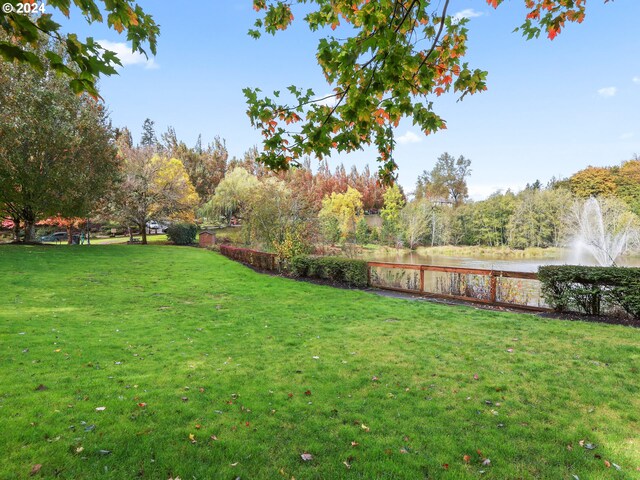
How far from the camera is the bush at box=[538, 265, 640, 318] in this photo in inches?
285

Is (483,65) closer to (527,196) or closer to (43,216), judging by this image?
(43,216)

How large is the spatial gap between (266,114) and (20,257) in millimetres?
15586

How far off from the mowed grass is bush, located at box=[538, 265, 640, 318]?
42.5 inches

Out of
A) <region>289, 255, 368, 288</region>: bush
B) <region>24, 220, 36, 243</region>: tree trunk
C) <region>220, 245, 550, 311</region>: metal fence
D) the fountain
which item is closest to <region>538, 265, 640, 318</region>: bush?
<region>220, 245, 550, 311</region>: metal fence

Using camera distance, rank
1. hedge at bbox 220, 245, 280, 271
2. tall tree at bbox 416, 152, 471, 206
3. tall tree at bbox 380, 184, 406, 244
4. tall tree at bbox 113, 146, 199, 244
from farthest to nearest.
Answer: tall tree at bbox 416, 152, 471, 206
tall tree at bbox 380, 184, 406, 244
tall tree at bbox 113, 146, 199, 244
hedge at bbox 220, 245, 280, 271

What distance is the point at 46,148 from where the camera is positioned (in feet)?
53.0

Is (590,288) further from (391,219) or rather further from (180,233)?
(391,219)

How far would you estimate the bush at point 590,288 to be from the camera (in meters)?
7.24

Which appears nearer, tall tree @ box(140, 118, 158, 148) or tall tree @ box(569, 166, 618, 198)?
tall tree @ box(569, 166, 618, 198)

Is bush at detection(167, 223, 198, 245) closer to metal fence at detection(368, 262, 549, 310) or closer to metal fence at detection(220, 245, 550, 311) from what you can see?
metal fence at detection(220, 245, 550, 311)

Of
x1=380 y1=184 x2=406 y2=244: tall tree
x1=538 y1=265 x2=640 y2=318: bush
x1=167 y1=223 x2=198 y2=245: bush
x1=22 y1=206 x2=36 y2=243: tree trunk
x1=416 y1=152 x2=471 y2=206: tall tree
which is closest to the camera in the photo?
x1=538 y1=265 x2=640 y2=318: bush

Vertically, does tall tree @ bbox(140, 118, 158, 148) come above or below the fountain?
above

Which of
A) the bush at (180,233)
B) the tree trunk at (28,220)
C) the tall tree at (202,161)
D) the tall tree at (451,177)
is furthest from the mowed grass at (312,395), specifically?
the tall tree at (451,177)

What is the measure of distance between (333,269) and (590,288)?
7.57 m
